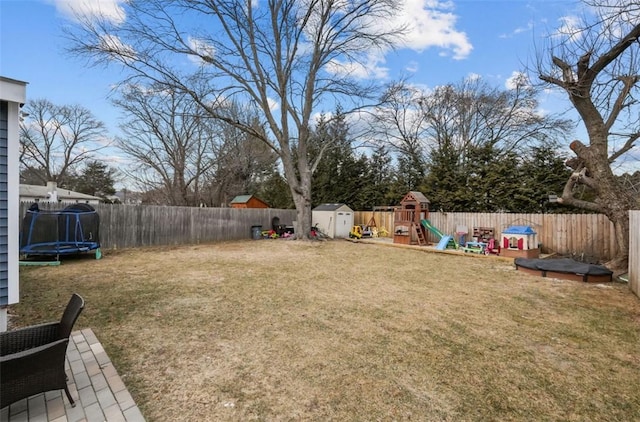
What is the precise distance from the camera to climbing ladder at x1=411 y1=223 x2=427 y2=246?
1230 cm

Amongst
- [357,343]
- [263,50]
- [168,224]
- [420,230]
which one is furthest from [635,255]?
[263,50]

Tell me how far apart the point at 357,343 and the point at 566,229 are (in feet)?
31.9

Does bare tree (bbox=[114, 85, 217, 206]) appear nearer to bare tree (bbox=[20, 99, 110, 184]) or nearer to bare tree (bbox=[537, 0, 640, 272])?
bare tree (bbox=[20, 99, 110, 184])

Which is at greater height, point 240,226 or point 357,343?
point 240,226

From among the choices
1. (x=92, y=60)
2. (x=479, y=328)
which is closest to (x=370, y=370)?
(x=479, y=328)

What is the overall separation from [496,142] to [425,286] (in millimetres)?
16416

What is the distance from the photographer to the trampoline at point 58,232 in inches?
308

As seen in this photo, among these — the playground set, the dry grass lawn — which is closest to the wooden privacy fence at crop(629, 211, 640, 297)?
the dry grass lawn

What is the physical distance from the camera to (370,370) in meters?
2.71

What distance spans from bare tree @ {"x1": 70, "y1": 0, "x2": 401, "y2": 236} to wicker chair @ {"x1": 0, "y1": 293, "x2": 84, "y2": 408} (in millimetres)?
10821

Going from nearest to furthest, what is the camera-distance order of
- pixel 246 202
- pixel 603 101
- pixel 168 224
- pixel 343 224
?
pixel 603 101 → pixel 168 224 → pixel 343 224 → pixel 246 202

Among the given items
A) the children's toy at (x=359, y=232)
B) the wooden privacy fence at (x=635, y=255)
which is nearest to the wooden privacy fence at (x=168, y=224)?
the children's toy at (x=359, y=232)

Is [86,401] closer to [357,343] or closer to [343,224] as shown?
[357,343]

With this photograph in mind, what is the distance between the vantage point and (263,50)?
43.0 ft
